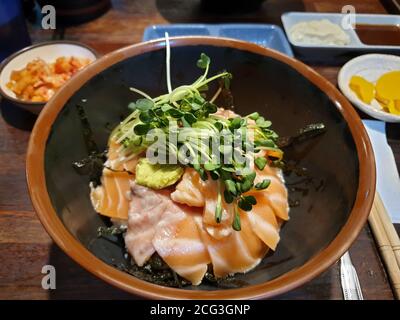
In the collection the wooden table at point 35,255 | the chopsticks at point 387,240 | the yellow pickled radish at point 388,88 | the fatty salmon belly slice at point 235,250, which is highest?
the yellow pickled radish at point 388,88

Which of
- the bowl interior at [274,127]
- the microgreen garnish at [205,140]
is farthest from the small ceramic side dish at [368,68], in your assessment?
the microgreen garnish at [205,140]

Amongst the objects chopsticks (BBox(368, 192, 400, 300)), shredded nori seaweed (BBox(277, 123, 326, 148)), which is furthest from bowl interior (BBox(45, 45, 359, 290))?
chopsticks (BBox(368, 192, 400, 300))

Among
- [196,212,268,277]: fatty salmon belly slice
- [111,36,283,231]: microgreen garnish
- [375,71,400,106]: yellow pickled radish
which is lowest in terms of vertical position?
[196,212,268,277]: fatty salmon belly slice

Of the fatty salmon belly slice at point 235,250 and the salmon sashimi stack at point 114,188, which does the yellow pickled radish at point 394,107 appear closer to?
the fatty salmon belly slice at point 235,250

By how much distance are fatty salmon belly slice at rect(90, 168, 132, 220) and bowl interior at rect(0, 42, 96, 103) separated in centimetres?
74

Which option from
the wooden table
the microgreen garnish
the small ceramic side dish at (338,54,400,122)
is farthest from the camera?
the small ceramic side dish at (338,54,400,122)

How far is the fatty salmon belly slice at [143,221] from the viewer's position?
0.90 meters

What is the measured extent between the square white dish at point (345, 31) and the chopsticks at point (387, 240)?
0.80 meters

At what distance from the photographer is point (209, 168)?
832 mm

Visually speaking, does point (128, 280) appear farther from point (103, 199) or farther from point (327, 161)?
point (327, 161)

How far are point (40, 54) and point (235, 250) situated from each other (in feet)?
4.08

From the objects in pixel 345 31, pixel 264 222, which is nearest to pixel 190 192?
pixel 264 222

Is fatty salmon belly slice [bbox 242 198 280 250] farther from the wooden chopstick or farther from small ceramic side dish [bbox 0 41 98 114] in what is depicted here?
small ceramic side dish [bbox 0 41 98 114]

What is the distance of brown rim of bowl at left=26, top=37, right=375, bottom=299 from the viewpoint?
70cm
